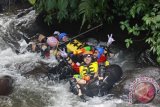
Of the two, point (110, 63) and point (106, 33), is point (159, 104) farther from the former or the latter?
point (106, 33)

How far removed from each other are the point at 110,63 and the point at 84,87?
3.27ft

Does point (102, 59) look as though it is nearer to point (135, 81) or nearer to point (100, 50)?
point (100, 50)

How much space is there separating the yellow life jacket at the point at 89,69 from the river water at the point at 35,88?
44 cm

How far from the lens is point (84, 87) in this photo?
648 cm

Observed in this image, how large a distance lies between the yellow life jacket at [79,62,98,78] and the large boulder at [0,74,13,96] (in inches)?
53.4

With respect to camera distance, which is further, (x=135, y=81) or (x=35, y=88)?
(x=35, y=88)

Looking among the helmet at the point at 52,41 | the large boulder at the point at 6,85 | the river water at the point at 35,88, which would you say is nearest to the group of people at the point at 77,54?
the helmet at the point at 52,41

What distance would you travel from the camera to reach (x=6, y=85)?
668cm

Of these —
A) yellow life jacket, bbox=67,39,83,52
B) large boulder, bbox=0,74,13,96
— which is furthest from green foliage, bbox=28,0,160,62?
large boulder, bbox=0,74,13,96

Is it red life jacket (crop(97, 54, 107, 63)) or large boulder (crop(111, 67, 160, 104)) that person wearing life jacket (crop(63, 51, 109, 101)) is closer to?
red life jacket (crop(97, 54, 107, 63))

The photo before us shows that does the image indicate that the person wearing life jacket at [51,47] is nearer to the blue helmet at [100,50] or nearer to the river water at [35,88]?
the river water at [35,88]

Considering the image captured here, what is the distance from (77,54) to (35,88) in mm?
1097

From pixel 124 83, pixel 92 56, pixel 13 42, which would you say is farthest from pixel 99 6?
pixel 13 42

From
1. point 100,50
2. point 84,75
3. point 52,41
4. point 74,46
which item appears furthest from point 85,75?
point 52,41
